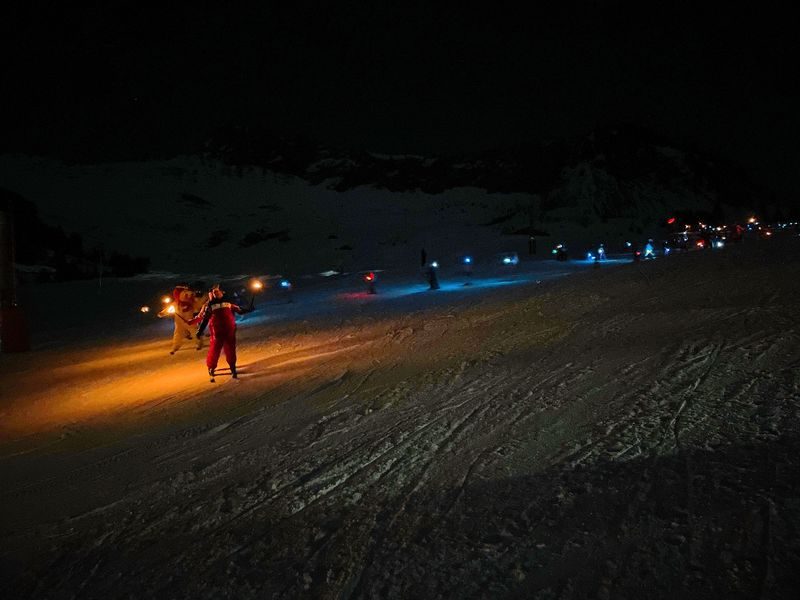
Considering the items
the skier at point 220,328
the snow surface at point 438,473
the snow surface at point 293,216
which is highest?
the snow surface at point 293,216

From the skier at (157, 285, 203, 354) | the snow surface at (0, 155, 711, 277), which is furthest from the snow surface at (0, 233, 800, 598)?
the snow surface at (0, 155, 711, 277)

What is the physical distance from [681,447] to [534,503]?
141 centimetres

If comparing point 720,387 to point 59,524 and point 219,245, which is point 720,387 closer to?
point 59,524

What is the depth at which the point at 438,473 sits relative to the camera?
514 centimetres

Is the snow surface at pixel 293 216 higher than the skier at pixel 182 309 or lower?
higher

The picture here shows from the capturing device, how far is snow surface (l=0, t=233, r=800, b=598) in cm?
371

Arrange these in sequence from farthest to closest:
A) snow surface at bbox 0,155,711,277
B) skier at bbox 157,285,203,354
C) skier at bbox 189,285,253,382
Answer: snow surface at bbox 0,155,711,277 → skier at bbox 157,285,203,354 → skier at bbox 189,285,253,382

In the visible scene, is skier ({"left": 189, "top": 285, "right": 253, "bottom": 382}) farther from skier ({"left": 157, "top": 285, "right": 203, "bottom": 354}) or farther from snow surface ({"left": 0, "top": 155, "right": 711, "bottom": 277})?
snow surface ({"left": 0, "top": 155, "right": 711, "bottom": 277})

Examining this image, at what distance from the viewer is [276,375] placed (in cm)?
1053

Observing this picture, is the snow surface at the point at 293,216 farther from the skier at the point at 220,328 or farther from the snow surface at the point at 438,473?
the snow surface at the point at 438,473

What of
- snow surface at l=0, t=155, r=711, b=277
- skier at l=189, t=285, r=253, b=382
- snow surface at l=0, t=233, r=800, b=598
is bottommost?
snow surface at l=0, t=233, r=800, b=598

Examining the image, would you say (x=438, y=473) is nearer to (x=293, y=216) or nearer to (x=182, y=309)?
(x=182, y=309)

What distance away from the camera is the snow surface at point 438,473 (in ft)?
12.2

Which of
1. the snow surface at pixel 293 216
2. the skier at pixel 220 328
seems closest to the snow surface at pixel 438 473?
the skier at pixel 220 328
